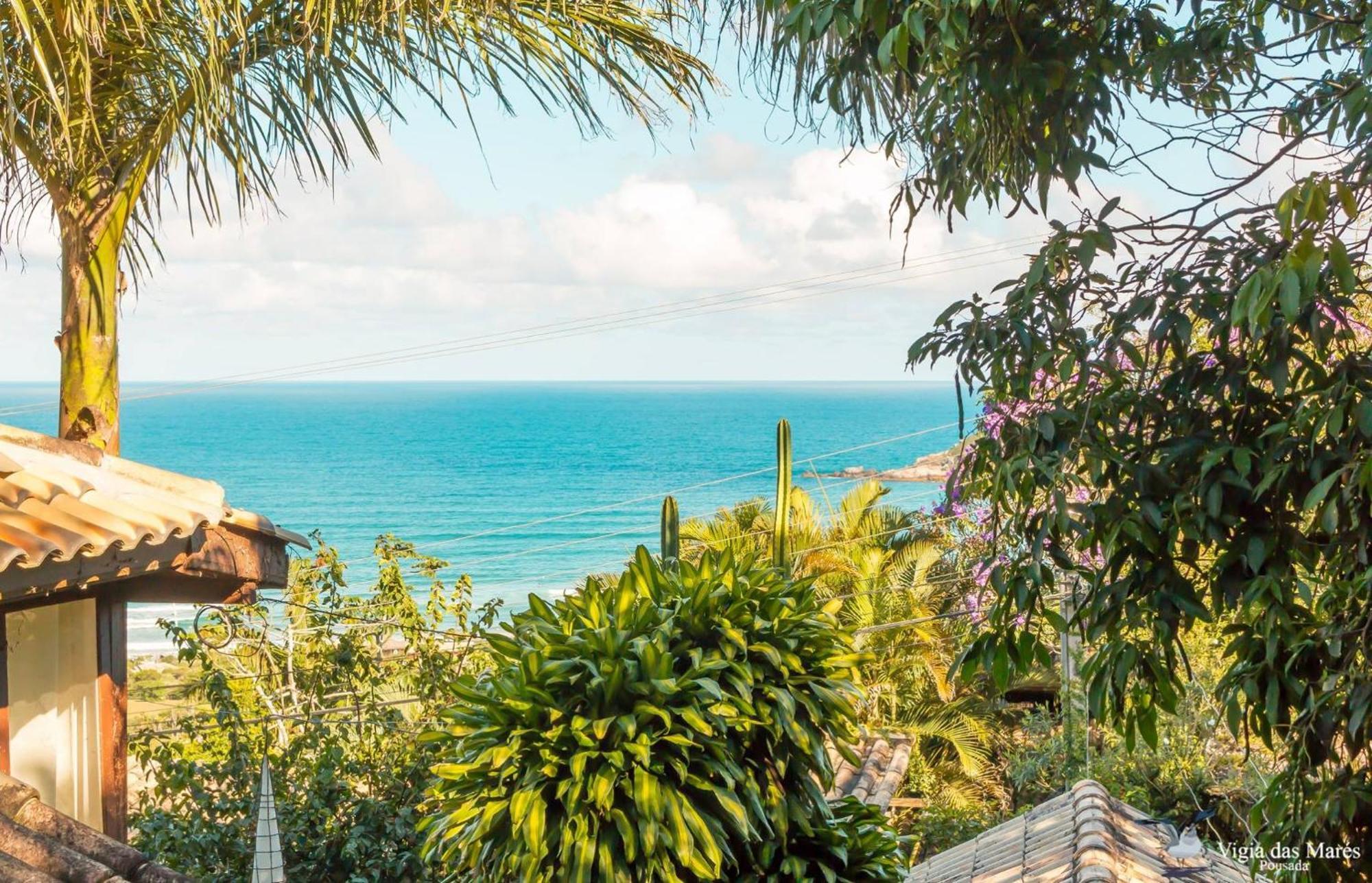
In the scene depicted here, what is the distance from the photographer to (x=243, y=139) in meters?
5.09

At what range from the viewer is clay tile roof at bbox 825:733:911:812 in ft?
28.0

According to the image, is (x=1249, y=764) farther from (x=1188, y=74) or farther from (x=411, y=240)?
(x=411, y=240)

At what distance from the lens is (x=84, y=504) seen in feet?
11.8

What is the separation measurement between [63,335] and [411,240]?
74304 millimetres

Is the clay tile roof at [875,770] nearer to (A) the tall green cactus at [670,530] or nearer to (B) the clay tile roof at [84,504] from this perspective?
(A) the tall green cactus at [670,530]

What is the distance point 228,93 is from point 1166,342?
12.5 feet

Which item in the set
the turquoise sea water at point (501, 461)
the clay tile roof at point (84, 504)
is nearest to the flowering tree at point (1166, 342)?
the clay tile roof at point (84, 504)

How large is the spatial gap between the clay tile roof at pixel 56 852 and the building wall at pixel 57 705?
1.22m

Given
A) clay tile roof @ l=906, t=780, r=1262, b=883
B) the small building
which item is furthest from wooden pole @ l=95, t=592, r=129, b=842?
clay tile roof @ l=906, t=780, r=1262, b=883

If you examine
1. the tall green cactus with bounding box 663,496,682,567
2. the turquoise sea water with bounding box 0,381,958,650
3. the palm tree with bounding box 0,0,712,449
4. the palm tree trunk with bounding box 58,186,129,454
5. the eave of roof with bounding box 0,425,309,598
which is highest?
the palm tree with bounding box 0,0,712,449

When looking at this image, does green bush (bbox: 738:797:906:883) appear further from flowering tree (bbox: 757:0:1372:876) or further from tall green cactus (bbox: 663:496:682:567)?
tall green cactus (bbox: 663:496:682:567)

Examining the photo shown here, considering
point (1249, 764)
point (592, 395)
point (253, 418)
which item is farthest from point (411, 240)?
point (1249, 764)

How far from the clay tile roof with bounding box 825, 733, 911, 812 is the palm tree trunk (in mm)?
5047

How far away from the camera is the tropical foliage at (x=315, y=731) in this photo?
6.11 metres
